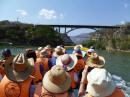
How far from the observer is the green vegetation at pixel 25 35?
39125mm

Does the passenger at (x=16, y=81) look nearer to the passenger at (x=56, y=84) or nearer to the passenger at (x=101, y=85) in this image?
the passenger at (x=56, y=84)

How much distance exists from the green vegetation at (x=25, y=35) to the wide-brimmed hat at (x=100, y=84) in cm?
Answer: 3873

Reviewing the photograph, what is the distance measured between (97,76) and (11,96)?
4.62 ft

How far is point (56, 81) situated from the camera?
180 cm

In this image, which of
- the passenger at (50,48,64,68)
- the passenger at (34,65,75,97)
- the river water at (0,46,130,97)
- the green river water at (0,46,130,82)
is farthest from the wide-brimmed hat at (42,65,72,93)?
the green river water at (0,46,130,82)

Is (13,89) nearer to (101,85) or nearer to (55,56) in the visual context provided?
(101,85)

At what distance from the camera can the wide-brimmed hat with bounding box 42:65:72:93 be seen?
178 centimetres

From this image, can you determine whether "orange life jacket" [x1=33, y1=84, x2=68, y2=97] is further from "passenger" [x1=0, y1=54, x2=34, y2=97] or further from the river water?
the river water

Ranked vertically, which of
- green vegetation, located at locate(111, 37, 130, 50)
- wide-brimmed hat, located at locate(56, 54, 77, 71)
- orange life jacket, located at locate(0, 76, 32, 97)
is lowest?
green vegetation, located at locate(111, 37, 130, 50)

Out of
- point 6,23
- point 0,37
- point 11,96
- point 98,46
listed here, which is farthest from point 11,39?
point 11,96

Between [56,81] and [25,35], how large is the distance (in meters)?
40.9

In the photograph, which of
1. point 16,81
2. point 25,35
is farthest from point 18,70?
point 25,35

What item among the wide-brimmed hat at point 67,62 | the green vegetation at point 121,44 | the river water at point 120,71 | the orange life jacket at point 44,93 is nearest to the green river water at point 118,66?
the river water at point 120,71

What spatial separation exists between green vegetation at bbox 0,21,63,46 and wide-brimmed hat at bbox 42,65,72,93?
3839 centimetres
